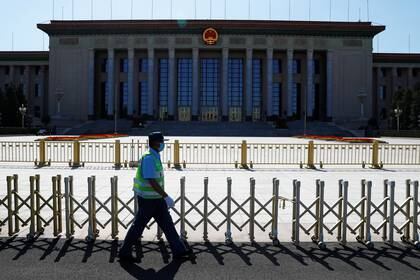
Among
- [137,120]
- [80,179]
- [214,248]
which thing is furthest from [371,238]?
[137,120]

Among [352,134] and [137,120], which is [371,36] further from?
[137,120]

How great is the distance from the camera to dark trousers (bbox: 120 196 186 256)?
597 centimetres

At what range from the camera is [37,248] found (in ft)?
21.3

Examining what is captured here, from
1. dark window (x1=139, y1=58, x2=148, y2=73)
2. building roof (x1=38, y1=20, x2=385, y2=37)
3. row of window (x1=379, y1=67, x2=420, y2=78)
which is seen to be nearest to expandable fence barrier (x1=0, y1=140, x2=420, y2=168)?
building roof (x1=38, y1=20, x2=385, y2=37)

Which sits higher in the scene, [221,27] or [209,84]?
[221,27]

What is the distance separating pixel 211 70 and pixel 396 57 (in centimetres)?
3784

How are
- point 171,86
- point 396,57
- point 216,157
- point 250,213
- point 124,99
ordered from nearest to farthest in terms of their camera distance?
point 250,213 < point 216,157 < point 171,86 < point 124,99 < point 396,57

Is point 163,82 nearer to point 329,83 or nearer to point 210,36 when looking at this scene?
point 210,36

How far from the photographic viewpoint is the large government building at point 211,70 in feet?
233

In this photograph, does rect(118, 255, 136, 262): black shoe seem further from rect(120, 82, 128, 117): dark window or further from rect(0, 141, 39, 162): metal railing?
rect(120, 82, 128, 117): dark window

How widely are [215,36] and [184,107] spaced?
47.3 feet

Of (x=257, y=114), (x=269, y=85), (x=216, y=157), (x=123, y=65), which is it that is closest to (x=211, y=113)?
(x=257, y=114)

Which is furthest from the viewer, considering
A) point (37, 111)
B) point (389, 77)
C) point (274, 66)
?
point (37, 111)

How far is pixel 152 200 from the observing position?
6004mm
